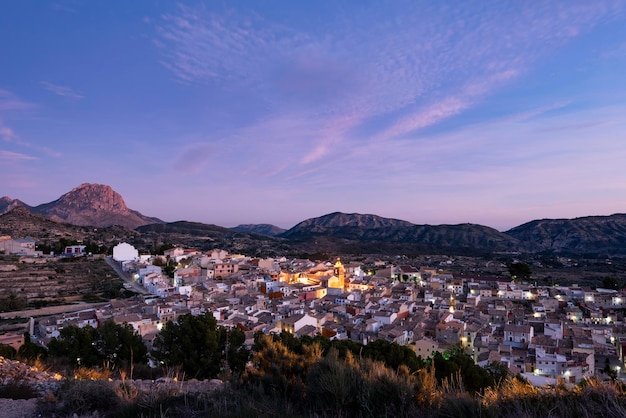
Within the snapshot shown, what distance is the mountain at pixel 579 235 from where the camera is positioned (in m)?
108

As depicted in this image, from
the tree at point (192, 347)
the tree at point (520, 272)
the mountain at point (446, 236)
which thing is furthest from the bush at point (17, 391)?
the mountain at point (446, 236)

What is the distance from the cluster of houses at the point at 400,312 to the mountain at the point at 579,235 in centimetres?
8691

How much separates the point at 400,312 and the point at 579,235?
112 meters

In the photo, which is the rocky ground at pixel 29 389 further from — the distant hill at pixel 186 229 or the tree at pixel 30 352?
the distant hill at pixel 186 229

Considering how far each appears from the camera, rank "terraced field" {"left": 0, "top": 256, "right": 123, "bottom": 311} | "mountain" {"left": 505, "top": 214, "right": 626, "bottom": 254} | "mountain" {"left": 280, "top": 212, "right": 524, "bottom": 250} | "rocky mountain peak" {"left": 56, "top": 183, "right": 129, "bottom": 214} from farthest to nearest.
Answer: "rocky mountain peak" {"left": 56, "top": 183, "right": 129, "bottom": 214} → "mountain" {"left": 280, "top": 212, "right": 524, "bottom": 250} → "mountain" {"left": 505, "top": 214, "right": 626, "bottom": 254} → "terraced field" {"left": 0, "top": 256, "right": 123, "bottom": 311}

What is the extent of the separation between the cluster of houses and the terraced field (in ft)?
11.6

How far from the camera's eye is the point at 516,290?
36.7 m

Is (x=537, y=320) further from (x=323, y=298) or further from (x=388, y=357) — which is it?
(x=388, y=357)

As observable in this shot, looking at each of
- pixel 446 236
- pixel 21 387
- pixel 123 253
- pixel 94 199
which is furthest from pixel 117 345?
pixel 94 199

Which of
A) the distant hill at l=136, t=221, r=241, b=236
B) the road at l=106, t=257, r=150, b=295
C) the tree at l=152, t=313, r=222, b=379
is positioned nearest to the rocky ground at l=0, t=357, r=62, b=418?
the tree at l=152, t=313, r=222, b=379

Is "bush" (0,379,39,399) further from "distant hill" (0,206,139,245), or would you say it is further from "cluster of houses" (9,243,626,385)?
"distant hill" (0,206,139,245)

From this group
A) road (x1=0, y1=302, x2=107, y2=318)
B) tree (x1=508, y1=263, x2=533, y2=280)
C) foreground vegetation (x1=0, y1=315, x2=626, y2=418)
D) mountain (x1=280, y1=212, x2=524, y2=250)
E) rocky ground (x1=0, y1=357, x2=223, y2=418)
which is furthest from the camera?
mountain (x1=280, y1=212, x2=524, y2=250)

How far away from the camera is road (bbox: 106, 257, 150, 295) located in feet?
118

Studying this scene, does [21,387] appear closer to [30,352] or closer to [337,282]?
[30,352]
